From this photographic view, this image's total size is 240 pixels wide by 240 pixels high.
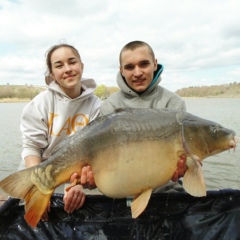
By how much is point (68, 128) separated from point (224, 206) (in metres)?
1.53

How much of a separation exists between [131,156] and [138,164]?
66mm

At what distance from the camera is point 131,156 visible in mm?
1973

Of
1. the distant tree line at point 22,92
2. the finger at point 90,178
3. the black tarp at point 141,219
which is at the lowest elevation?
the distant tree line at point 22,92

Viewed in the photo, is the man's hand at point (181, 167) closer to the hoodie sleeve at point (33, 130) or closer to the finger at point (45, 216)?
the finger at point (45, 216)

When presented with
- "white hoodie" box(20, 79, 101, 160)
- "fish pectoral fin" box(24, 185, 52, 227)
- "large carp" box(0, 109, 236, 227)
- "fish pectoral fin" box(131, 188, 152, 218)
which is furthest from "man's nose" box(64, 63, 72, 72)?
"fish pectoral fin" box(131, 188, 152, 218)

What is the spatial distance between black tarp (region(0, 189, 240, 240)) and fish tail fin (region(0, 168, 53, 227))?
1.06 ft

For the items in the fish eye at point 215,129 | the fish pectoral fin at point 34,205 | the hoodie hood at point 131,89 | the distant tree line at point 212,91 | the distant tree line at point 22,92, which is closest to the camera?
the fish pectoral fin at point 34,205

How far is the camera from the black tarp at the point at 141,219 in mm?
2262

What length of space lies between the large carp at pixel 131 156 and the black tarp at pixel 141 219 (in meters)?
0.35

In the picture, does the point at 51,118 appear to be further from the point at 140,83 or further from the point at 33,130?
the point at 140,83

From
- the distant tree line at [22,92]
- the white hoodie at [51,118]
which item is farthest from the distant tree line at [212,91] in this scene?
the white hoodie at [51,118]

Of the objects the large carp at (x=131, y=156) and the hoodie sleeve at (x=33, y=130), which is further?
the hoodie sleeve at (x=33, y=130)

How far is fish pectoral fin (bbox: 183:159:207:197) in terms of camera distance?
76.7 inches

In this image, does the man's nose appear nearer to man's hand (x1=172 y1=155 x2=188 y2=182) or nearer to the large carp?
the large carp
